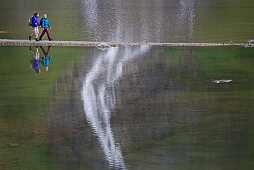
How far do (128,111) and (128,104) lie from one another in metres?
0.87

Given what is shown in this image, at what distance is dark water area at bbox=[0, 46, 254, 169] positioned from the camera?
13.4 m

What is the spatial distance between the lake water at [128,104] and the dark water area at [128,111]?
0.07 ft

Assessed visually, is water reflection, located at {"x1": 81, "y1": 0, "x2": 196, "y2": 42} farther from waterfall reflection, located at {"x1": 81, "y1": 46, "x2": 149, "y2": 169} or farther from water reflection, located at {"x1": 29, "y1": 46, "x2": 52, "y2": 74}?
waterfall reflection, located at {"x1": 81, "y1": 46, "x2": 149, "y2": 169}

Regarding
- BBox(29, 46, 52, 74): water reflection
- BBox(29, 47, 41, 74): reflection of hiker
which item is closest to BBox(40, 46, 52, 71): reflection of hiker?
BBox(29, 46, 52, 74): water reflection

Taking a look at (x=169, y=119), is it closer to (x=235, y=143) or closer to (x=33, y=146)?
(x=235, y=143)

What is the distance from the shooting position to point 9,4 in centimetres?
5766

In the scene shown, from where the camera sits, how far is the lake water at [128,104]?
13508 millimetres

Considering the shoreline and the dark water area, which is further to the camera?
the shoreline

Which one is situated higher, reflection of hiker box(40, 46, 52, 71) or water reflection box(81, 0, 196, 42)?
water reflection box(81, 0, 196, 42)

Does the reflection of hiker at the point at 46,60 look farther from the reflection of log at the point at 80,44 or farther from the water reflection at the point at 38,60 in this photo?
the reflection of log at the point at 80,44

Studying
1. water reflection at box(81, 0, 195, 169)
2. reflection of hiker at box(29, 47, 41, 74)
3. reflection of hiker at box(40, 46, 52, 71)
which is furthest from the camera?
reflection of hiker at box(40, 46, 52, 71)

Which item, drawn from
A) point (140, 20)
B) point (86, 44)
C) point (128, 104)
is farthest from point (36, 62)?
point (140, 20)

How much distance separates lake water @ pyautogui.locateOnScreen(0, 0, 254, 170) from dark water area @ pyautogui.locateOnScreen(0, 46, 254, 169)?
0.02 metres

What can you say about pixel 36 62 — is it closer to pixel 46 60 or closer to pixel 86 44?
pixel 46 60
